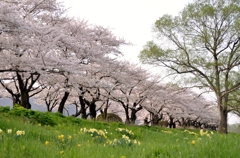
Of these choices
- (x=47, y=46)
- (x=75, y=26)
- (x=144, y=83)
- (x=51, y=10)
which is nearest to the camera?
(x=47, y=46)

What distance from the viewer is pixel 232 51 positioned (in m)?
18.7

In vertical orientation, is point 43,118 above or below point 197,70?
below

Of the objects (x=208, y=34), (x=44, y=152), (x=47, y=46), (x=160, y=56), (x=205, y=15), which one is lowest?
(x=44, y=152)

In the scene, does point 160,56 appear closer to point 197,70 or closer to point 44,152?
point 197,70

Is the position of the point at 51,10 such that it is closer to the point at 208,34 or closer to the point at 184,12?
the point at 184,12

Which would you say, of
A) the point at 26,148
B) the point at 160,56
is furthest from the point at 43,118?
the point at 160,56

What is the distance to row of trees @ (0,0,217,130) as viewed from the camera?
13195mm

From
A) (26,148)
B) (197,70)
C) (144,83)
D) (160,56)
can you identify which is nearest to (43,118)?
(26,148)

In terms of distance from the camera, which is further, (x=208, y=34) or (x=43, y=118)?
(x=208, y=34)

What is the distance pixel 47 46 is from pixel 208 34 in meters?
11.5

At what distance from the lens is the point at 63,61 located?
46.2 feet

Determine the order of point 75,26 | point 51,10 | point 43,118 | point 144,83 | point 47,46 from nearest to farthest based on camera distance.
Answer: point 43,118 < point 47,46 < point 51,10 < point 75,26 < point 144,83

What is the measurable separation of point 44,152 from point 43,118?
739 centimetres

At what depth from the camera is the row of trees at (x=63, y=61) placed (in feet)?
43.3
